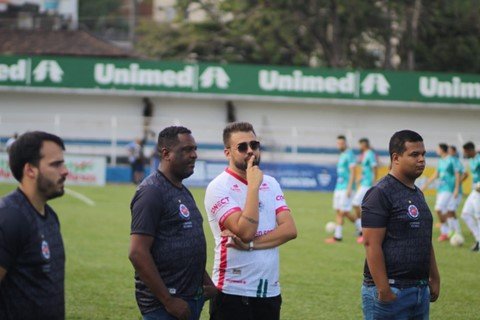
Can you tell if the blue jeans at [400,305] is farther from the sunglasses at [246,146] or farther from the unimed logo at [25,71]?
the unimed logo at [25,71]

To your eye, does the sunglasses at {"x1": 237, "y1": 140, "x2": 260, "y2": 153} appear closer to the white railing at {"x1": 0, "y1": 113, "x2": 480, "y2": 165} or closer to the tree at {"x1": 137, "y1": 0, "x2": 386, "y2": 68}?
the white railing at {"x1": 0, "y1": 113, "x2": 480, "y2": 165}

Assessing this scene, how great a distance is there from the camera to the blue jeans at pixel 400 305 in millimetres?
7305

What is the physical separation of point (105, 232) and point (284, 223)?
14318 mm

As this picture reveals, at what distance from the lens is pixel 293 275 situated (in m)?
15.4

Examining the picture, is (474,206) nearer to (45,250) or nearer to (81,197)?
(81,197)

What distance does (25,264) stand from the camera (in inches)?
218

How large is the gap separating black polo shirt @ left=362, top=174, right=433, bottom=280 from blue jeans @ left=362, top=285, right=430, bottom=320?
0.37 ft

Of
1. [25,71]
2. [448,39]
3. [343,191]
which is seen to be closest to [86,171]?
[25,71]

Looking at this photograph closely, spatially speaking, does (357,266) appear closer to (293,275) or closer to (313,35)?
(293,275)

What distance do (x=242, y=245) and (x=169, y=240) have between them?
2.23 ft

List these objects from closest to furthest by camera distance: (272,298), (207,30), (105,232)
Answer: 1. (272,298)
2. (105,232)
3. (207,30)

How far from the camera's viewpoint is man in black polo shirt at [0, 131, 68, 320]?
17.9 ft

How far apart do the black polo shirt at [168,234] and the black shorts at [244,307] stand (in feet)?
1.64

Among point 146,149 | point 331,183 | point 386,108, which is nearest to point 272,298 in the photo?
point 331,183
